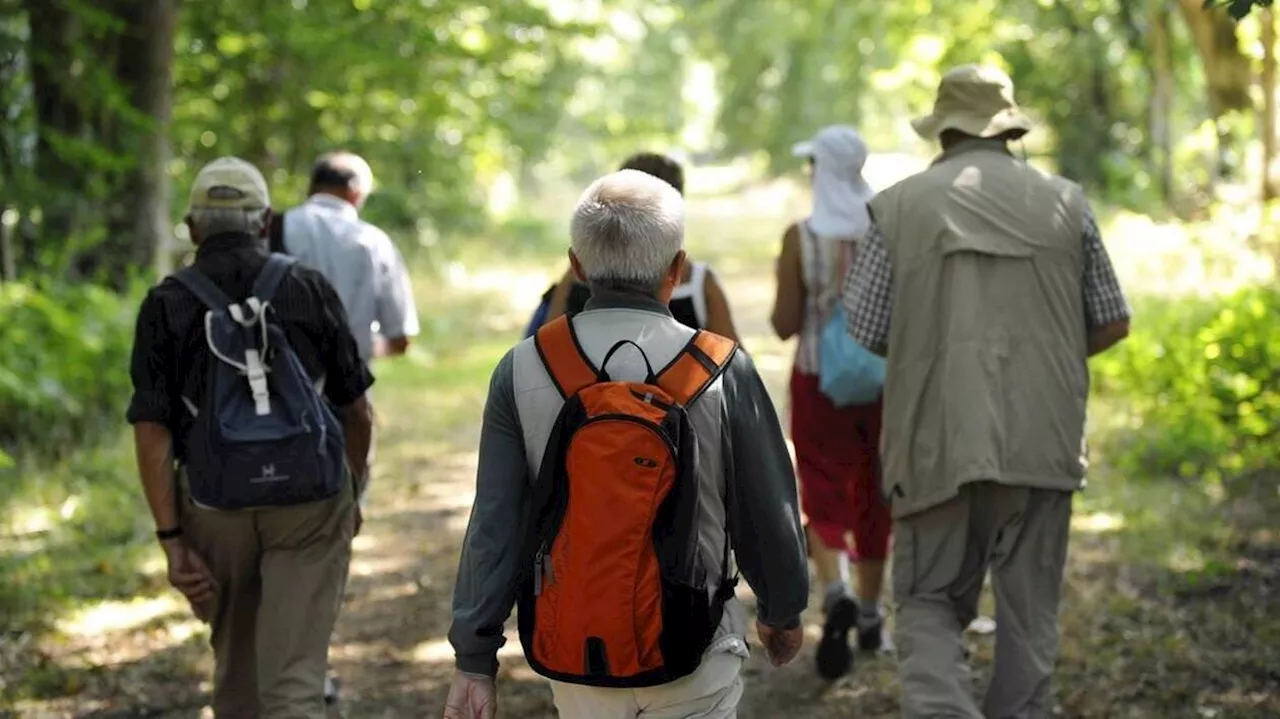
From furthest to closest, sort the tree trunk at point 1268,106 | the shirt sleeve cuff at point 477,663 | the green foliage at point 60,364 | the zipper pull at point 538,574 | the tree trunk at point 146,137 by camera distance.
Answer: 1. the tree trunk at point 1268,106
2. the tree trunk at point 146,137
3. the green foliage at point 60,364
4. the shirt sleeve cuff at point 477,663
5. the zipper pull at point 538,574

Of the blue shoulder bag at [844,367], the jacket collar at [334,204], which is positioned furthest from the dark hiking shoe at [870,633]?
the jacket collar at [334,204]

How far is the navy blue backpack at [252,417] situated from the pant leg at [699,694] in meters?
1.69

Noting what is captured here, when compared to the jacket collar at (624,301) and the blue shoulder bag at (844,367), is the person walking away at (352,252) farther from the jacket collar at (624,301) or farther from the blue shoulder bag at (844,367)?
the jacket collar at (624,301)

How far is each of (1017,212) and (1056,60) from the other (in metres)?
19.7

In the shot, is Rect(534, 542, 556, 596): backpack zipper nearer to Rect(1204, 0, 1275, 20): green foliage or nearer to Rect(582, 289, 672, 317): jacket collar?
Rect(582, 289, 672, 317): jacket collar

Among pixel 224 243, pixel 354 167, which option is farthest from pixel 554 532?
pixel 354 167

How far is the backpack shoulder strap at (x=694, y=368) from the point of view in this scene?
3.09 m

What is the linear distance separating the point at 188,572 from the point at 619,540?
2.08 metres

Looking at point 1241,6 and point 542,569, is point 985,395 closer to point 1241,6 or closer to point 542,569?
point 1241,6

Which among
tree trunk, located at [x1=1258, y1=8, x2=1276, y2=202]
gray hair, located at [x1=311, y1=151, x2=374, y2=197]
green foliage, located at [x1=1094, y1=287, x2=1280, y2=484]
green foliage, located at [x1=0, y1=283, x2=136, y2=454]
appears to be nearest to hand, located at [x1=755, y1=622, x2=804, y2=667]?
gray hair, located at [x1=311, y1=151, x2=374, y2=197]

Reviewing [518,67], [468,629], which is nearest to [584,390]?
[468,629]

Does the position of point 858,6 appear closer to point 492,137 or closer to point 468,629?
point 492,137

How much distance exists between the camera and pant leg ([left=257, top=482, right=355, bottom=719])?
464cm

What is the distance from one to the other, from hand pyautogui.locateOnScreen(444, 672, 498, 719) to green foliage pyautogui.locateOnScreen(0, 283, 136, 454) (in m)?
6.80
